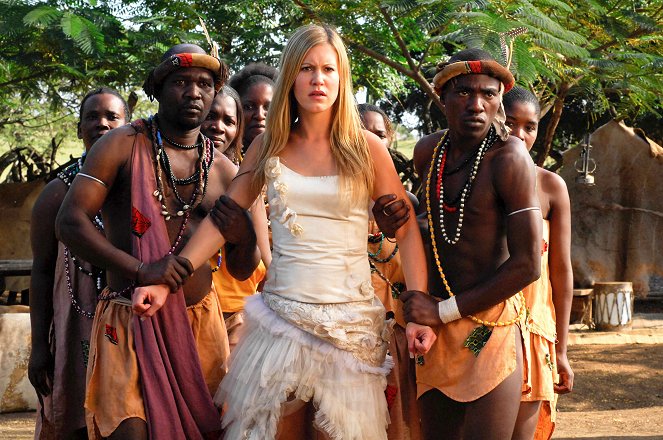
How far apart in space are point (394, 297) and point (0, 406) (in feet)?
17.1

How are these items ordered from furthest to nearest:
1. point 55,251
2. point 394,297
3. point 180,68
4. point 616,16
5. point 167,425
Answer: point 616,16 → point 394,297 → point 55,251 → point 180,68 → point 167,425

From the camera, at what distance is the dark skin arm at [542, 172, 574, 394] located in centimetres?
453

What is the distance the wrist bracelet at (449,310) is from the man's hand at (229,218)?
0.87 metres

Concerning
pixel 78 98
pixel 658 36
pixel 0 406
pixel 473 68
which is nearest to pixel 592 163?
pixel 658 36

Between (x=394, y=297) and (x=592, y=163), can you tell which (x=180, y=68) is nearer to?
(x=394, y=297)

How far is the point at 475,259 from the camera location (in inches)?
150

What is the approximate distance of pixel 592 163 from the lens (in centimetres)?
1234

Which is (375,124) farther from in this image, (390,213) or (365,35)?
(365,35)

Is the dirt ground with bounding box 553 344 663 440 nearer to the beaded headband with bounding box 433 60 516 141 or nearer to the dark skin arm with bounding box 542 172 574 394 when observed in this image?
the dark skin arm with bounding box 542 172 574 394

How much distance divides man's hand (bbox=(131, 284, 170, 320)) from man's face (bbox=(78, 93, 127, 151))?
5.24 ft

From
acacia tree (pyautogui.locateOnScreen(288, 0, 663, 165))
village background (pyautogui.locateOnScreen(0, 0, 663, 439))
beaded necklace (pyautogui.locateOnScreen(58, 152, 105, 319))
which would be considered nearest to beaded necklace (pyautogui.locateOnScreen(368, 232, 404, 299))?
beaded necklace (pyautogui.locateOnScreen(58, 152, 105, 319))

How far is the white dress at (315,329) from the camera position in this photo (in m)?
3.70

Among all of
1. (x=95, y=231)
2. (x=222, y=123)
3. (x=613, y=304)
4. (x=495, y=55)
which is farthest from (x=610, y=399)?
(x=95, y=231)

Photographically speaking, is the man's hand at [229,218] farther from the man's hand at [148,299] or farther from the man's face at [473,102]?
the man's face at [473,102]
